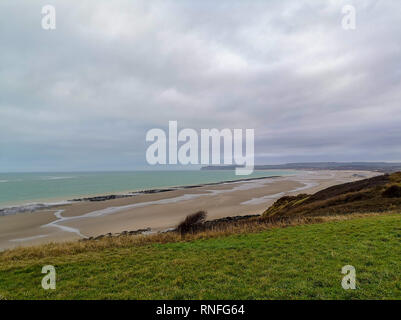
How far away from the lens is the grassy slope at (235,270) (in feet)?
17.3

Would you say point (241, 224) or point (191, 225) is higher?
point (241, 224)

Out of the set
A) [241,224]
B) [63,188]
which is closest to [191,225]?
[241,224]

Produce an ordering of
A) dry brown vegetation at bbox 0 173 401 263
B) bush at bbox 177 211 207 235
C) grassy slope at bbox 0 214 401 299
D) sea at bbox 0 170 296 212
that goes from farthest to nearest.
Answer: sea at bbox 0 170 296 212
bush at bbox 177 211 207 235
dry brown vegetation at bbox 0 173 401 263
grassy slope at bbox 0 214 401 299

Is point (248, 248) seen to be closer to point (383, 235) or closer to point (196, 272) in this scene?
point (196, 272)

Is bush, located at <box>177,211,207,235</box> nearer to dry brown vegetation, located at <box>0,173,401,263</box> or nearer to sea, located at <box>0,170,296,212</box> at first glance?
dry brown vegetation, located at <box>0,173,401,263</box>

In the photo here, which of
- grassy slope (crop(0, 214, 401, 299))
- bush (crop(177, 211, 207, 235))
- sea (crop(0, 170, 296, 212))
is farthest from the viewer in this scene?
sea (crop(0, 170, 296, 212))

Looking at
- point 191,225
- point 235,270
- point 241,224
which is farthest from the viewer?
point 191,225

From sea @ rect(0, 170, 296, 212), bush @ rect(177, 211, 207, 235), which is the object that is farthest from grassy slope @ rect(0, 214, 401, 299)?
sea @ rect(0, 170, 296, 212)

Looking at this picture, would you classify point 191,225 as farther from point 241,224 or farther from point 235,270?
point 235,270

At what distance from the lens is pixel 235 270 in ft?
21.9

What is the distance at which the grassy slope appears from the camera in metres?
5.27
